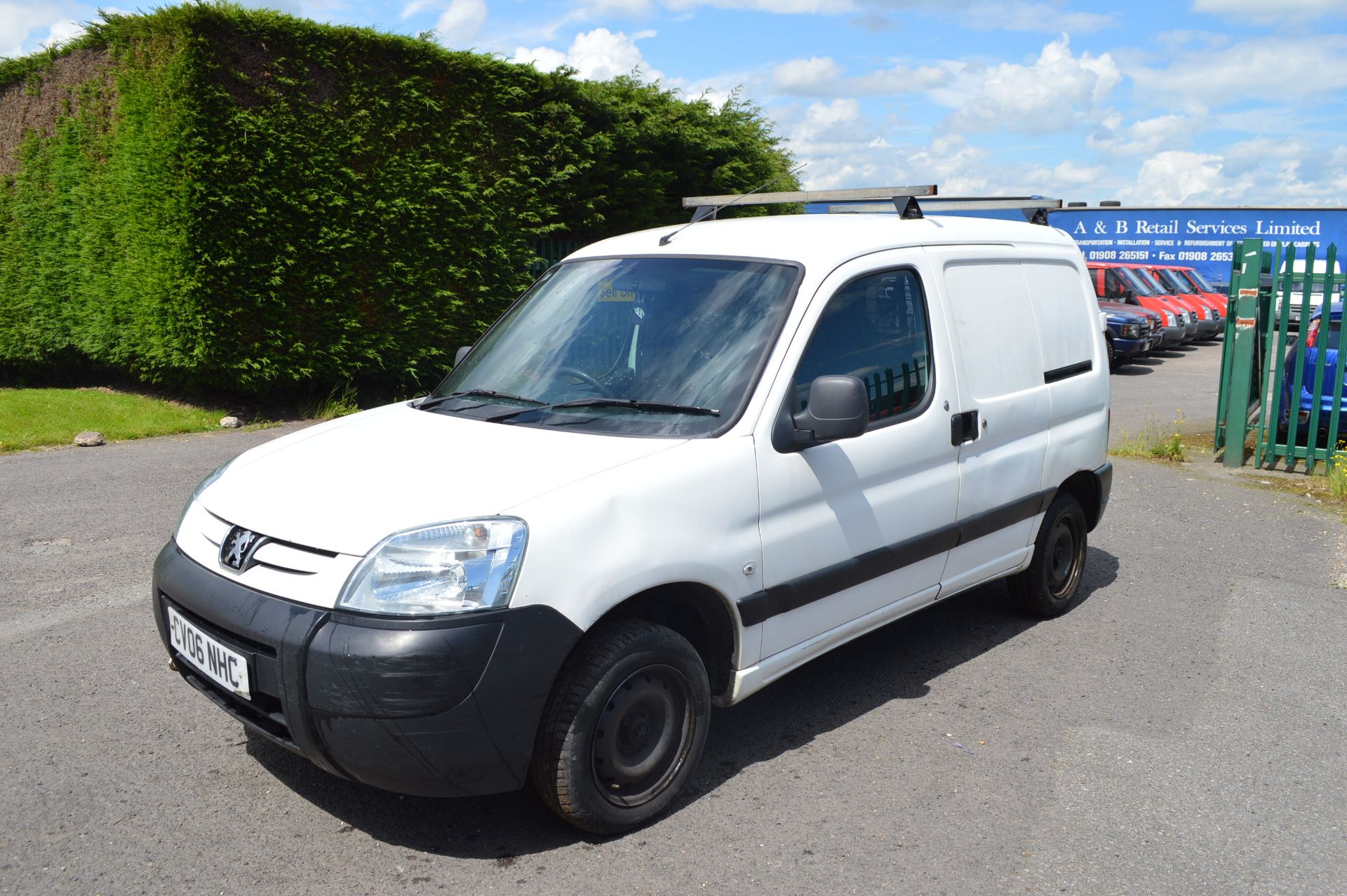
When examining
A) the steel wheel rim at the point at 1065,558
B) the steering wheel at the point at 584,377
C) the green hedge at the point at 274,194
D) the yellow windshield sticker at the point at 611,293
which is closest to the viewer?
the steering wheel at the point at 584,377

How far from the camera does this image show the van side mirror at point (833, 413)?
3.53m

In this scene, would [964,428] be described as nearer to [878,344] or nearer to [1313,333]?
[878,344]

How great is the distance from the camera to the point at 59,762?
3.82 meters

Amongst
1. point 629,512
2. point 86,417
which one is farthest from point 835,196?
point 86,417

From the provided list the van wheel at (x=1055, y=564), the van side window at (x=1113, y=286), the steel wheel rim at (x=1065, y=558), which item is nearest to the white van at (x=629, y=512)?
the van wheel at (x=1055, y=564)

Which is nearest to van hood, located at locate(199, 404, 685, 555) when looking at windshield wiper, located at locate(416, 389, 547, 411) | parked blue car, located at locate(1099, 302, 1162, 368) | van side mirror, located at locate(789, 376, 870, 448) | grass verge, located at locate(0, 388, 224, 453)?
windshield wiper, located at locate(416, 389, 547, 411)

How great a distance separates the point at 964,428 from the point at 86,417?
9958mm

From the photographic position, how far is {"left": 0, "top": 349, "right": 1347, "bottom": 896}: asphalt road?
3197 mm

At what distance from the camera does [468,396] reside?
4.33 m

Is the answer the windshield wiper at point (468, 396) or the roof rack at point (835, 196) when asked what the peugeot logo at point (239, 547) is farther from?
the roof rack at point (835, 196)

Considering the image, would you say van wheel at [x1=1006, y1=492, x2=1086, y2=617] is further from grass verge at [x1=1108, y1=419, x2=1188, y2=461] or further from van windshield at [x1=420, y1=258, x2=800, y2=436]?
grass verge at [x1=1108, y1=419, x2=1188, y2=461]

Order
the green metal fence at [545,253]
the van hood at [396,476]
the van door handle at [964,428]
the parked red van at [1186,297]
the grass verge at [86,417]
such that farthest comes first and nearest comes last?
the parked red van at [1186,297]
the green metal fence at [545,253]
the grass verge at [86,417]
the van door handle at [964,428]
the van hood at [396,476]

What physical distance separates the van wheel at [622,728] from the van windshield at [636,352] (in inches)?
29.6

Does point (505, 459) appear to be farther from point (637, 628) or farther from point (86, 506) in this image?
point (86, 506)
